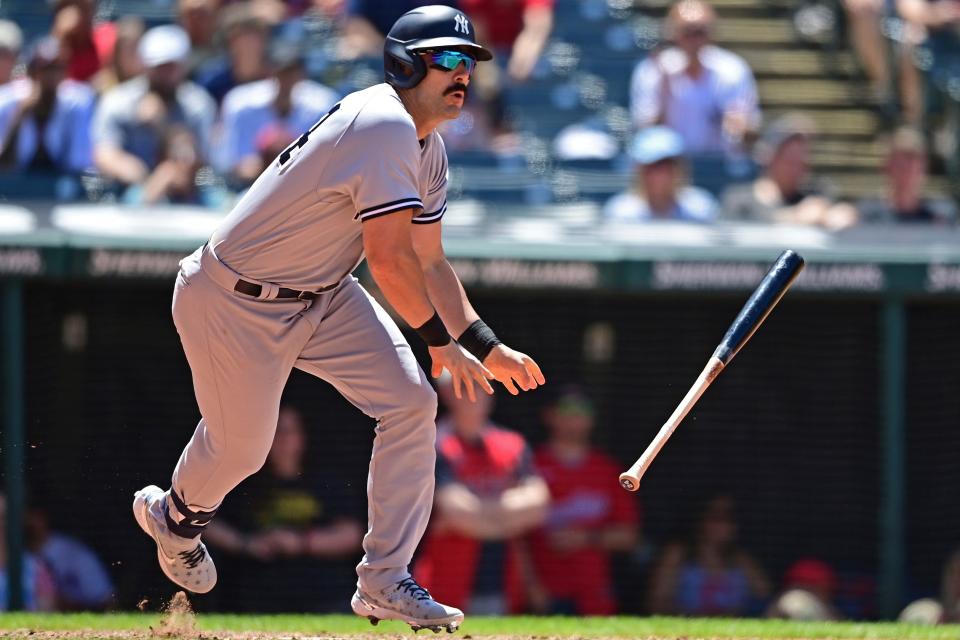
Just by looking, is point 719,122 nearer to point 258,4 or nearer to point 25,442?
point 258,4

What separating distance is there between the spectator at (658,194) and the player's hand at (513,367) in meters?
4.04

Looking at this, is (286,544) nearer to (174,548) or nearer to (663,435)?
(174,548)

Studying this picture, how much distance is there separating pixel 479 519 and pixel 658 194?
6.93 ft

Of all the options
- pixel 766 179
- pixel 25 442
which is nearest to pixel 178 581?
pixel 25 442

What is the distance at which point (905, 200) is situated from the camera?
9203mm

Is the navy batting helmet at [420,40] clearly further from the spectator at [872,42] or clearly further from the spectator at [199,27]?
the spectator at [872,42]

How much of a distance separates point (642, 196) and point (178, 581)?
4.34 meters

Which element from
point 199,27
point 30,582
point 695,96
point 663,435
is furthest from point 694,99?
point 663,435

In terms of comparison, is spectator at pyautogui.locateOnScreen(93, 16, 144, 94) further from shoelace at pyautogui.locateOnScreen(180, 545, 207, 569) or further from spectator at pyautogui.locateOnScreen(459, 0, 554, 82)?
shoelace at pyautogui.locateOnScreen(180, 545, 207, 569)

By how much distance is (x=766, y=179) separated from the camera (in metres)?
9.32

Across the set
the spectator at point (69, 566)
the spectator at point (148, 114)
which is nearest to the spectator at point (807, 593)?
the spectator at point (69, 566)

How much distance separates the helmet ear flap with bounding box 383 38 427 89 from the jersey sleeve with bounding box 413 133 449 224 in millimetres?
232

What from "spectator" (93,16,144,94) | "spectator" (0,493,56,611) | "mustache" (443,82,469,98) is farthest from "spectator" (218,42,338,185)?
"mustache" (443,82,469,98)

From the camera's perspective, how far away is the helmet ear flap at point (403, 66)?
190 inches
